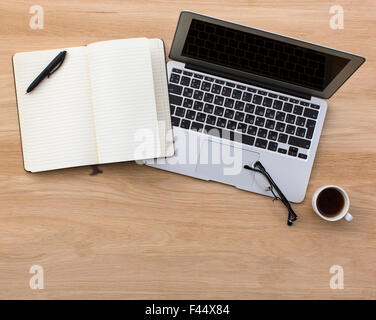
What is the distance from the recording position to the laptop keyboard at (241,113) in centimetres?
79

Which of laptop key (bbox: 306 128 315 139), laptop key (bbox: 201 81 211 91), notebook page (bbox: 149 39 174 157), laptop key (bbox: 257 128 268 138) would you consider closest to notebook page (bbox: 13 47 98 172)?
notebook page (bbox: 149 39 174 157)

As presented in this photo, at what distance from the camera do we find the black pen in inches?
30.2

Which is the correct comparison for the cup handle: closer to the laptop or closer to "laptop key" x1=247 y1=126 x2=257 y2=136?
the laptop

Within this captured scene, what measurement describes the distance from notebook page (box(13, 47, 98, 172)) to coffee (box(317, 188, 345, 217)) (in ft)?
1.62

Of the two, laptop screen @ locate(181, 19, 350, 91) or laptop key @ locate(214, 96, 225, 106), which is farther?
laptop key @ locate(214, 96, 225, 106)

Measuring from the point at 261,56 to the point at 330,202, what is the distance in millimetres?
347

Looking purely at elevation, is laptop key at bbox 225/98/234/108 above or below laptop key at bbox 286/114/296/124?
above

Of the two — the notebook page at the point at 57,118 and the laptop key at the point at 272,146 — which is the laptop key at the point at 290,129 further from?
the notebook page at the point at 57,118

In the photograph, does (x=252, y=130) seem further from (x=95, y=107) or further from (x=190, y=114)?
(x=95, y=107)

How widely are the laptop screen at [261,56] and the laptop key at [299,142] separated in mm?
114

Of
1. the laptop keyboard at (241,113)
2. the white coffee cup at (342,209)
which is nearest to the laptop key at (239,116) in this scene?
the laptop keyboard at (241,113)

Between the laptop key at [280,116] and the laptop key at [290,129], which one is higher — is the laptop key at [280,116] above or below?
above

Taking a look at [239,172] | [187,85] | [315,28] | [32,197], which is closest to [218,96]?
[187,85]

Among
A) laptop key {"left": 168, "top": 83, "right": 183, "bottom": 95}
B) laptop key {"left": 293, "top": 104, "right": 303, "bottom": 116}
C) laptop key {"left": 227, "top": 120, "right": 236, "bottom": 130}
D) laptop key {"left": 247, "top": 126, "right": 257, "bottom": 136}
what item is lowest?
laptop key {"left": 247, "top": 126, "right": 257, "bottom": 136}
